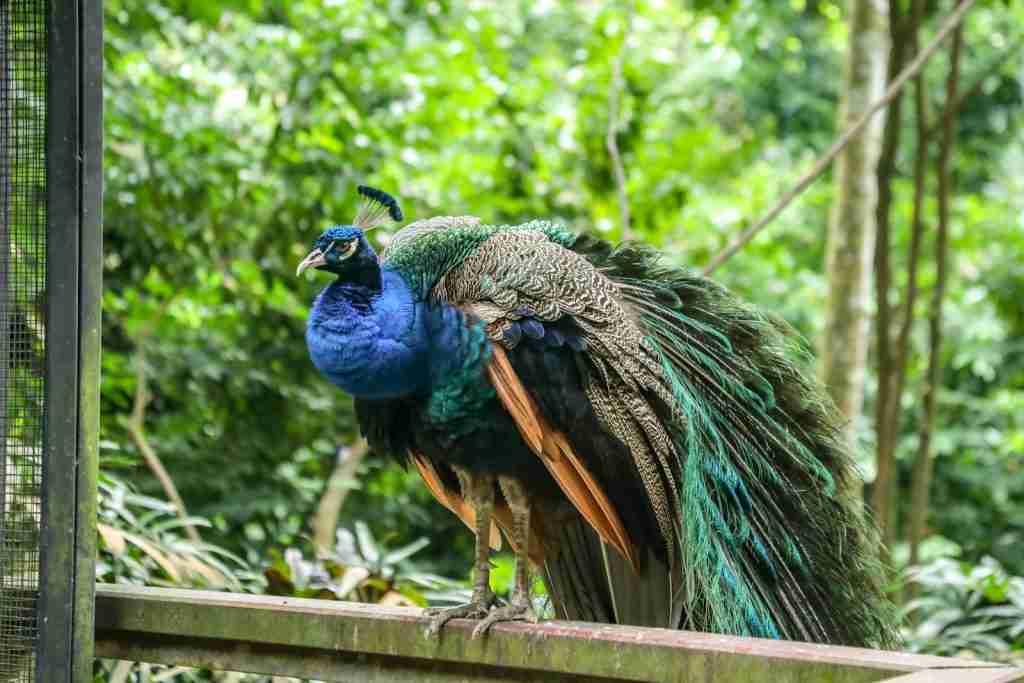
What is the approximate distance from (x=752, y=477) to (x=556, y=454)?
460mm

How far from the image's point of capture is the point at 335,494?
5270 millimetres

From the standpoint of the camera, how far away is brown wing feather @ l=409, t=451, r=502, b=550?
2.84 m

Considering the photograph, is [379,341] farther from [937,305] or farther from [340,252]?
[937,305]

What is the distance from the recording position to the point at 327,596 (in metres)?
3.30

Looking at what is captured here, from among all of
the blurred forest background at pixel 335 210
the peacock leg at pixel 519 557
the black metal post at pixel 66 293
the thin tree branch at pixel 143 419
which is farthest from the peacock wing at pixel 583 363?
the thin tree branch at pixel 143 419

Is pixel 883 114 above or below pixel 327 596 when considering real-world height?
above

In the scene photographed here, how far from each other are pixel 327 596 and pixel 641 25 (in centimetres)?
509

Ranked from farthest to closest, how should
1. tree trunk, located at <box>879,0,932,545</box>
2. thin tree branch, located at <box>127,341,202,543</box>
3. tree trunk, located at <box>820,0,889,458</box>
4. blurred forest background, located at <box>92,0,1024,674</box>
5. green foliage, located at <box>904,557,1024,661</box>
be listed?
1. tree trunk, located at <box>879,0,932,545</box>
2. tree trunk, located at <box>820,0,889,458</box>
3. thin tree branch, located at <box>127,341,202,543</box>
4. blurred forest background, located at <box>92,0,1024,674</box>
5. green foliage, located at <box>904,557,1024,661</box>

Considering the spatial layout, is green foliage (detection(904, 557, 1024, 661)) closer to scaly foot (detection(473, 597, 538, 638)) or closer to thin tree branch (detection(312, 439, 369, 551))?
scaly foot (detection(473, 597, 538, 638))

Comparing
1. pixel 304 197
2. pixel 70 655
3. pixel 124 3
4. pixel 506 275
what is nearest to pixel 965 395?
pixel 304 197

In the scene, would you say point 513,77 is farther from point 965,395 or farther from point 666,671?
point 666,671

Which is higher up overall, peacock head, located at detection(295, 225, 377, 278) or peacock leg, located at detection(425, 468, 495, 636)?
peacock head, located at detection(295, 225, 377, 278)

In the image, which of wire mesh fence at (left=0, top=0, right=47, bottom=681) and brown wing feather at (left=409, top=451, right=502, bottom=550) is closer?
wire mesh fence at (left=0, top=0, right=47, bottom=681)

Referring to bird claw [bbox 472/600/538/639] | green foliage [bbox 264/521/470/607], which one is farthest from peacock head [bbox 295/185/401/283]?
green foliage [bbox 264/521/470/607]
